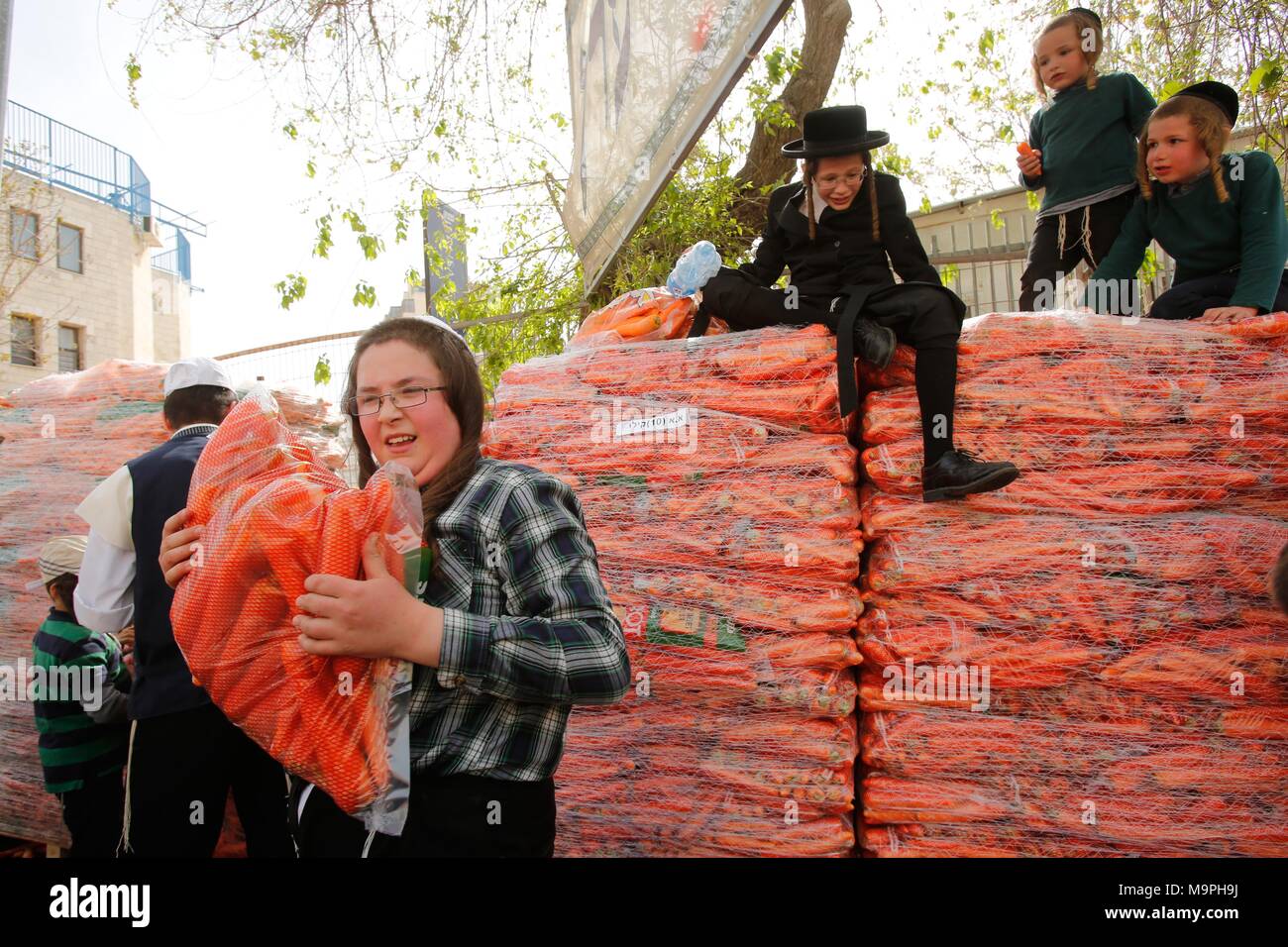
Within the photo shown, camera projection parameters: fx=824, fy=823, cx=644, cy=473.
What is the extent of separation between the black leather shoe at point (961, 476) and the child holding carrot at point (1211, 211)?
2.72 ft

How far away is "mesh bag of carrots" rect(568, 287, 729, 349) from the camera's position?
2.81 meters

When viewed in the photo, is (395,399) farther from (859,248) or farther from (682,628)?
(859,248)

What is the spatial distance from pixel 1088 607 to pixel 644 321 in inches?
63.1

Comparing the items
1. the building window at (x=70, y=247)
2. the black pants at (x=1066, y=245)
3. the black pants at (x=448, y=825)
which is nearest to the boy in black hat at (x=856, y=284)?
the black pants at (x=1066, y=245)

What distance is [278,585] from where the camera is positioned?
1142 millimetres

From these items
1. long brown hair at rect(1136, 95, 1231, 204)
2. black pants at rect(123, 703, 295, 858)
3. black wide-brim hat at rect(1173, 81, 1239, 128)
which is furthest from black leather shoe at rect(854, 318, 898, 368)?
black pants at rect(123, 703, 295, 858)

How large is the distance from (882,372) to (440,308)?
199 inches

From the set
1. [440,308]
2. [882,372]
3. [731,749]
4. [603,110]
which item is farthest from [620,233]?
[440,308]

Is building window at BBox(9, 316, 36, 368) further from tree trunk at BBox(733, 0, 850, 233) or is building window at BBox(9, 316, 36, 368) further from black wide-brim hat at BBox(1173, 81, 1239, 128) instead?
black wide-brim hat at BBox(1173, 81, 1239, 128)

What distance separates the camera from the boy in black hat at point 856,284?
233 cm

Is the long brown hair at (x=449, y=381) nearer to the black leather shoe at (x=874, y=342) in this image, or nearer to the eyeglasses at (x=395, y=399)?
the eyeglasses at (x=395, y=399)

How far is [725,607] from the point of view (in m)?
2.42

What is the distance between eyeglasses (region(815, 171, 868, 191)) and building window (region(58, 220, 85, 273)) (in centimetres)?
1857

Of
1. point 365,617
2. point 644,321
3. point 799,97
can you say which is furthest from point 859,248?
point 799,97
